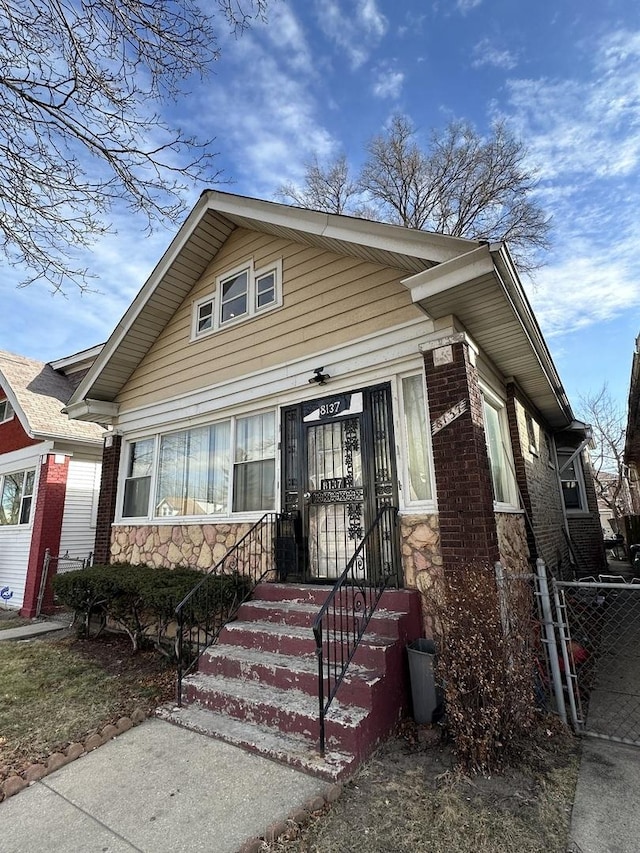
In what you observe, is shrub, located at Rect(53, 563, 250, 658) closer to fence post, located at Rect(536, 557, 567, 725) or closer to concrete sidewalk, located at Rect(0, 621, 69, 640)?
concrete sidewalk, located at Rect(0, 621, 69, 640)

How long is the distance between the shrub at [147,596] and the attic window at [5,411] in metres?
7.58

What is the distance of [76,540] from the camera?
11.0 metres

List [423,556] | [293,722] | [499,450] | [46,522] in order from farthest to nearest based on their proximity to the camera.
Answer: [46,522] → [499,450] → [423,556] → [293,722]

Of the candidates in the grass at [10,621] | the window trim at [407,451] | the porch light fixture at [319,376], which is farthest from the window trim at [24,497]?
the window trim at [407,451]

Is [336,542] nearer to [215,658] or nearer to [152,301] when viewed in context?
[215,658]

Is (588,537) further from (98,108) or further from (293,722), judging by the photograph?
(98,108)

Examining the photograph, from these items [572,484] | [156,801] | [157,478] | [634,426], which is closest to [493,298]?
[156,801]

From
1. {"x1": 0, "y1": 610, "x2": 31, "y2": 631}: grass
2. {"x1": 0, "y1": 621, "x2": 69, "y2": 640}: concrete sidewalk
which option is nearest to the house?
{"x1": 0, "y1": 621, "x2": 69, "y2": 640}: concrete sidewalk

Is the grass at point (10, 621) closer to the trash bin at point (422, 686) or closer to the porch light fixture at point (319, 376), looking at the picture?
the porch light fixture at point (319, 376)

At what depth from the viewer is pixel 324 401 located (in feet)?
19.3

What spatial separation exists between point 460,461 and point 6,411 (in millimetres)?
13479

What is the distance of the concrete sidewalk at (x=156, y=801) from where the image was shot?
2547 mm

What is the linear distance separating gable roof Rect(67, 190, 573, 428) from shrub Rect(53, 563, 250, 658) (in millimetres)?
3172

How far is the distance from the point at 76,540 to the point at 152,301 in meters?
6.71
